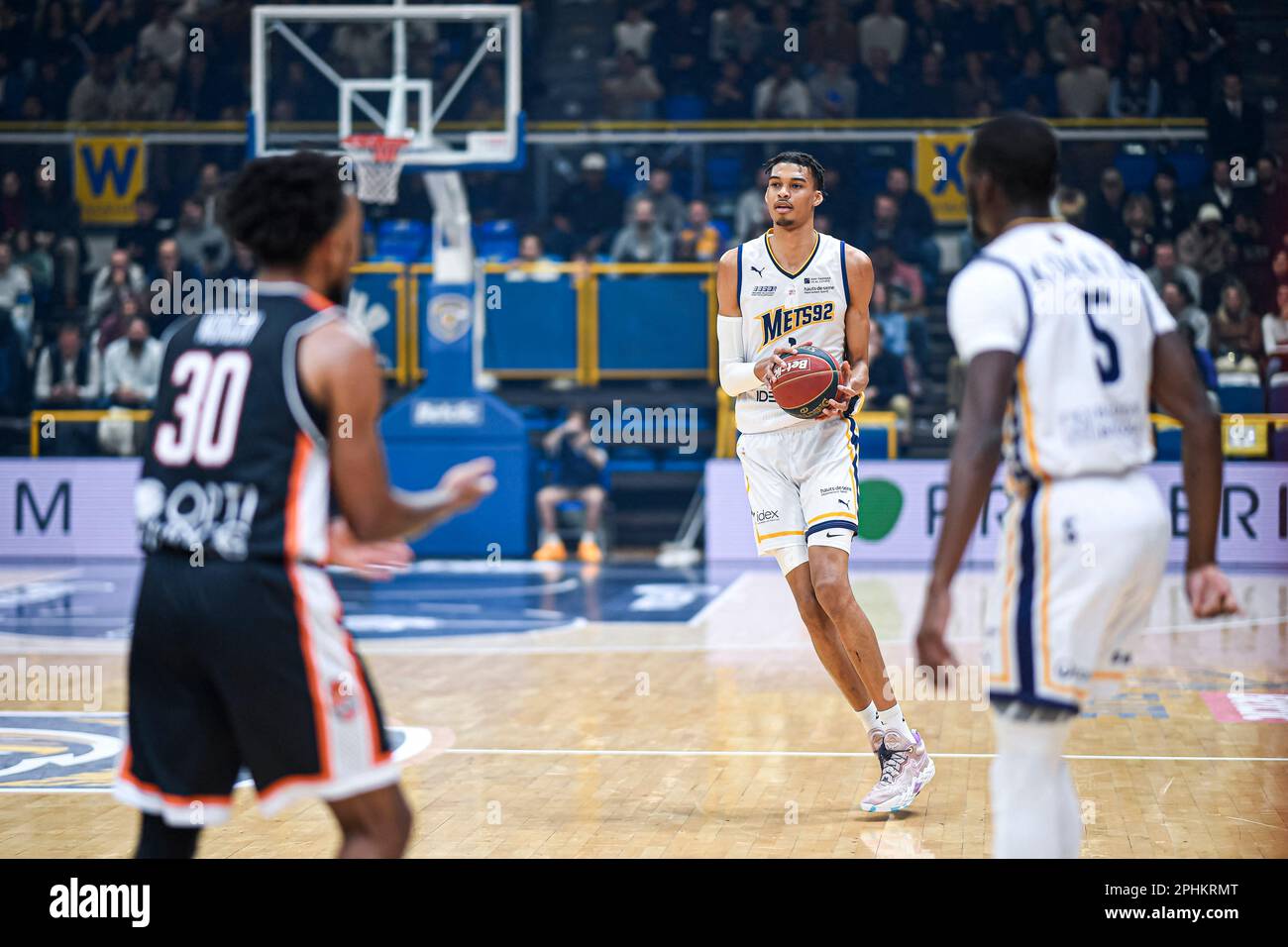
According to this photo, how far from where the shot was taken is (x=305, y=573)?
319cm

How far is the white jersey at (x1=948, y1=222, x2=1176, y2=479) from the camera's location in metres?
3.35

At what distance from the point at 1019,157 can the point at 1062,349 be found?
1.43 feet

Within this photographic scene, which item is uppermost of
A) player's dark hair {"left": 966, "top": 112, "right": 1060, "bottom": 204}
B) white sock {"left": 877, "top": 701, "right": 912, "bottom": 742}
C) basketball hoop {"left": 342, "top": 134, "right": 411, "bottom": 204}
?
basketball hoop {"left": 342, "top": 134, "right": 411, "bottom": 204}

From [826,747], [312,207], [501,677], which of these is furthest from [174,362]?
[501,677]

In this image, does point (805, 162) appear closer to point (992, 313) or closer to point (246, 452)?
point (992, 313)

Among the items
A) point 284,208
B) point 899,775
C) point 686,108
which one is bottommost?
point 899,775

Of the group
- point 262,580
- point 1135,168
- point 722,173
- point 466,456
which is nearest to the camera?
point 262,580

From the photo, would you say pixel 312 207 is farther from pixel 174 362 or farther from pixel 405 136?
pixel 405 136

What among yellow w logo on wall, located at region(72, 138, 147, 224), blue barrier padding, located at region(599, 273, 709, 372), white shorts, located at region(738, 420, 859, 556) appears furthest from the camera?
yellow w logo on wall, located at region(72, 138, 147, 224)

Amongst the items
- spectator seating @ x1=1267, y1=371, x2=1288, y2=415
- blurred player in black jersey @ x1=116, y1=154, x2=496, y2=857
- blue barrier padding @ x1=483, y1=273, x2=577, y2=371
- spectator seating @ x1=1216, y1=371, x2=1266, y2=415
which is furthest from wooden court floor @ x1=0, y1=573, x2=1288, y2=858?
blue barrier padding @ x1=483, y1=273, x2=577, y2=371

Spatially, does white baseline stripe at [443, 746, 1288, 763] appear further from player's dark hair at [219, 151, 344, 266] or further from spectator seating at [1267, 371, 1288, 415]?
spectator seating at [1267, 371, 1288, 415]

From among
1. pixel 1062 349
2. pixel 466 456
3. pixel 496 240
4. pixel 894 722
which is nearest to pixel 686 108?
pixel 496 240

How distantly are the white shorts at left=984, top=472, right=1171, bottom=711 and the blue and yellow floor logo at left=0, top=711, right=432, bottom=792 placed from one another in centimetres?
369

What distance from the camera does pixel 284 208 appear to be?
3.29 m
